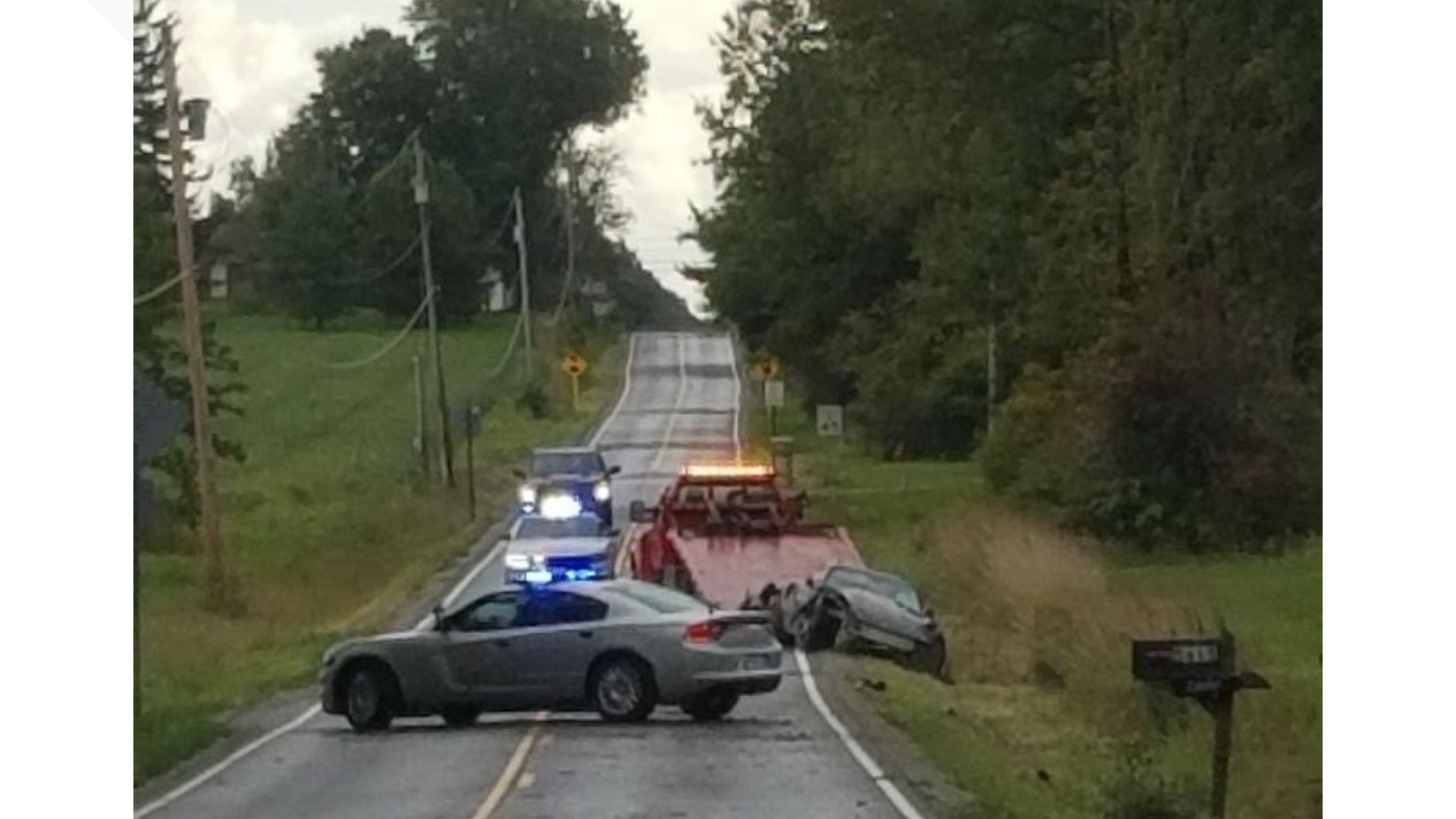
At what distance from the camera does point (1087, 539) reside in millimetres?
9391

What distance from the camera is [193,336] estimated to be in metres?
8.99

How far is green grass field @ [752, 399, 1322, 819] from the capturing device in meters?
8.89

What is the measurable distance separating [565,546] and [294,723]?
0.97 meters

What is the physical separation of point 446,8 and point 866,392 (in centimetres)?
171

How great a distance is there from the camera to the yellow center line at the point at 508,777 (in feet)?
28.6

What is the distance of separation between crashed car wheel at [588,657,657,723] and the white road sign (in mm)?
892

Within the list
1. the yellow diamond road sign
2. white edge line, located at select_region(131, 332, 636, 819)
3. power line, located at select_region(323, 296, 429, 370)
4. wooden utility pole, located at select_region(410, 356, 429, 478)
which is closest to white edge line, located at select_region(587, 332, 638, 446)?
white edge line, located at select_region(131, 332, 636, 819)

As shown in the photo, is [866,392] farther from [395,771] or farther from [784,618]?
[395,771]

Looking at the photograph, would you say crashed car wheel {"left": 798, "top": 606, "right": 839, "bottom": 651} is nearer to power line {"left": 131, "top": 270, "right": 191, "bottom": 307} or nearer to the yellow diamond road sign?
the yellow diamond road sign

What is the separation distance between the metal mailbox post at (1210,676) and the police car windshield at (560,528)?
167 cm

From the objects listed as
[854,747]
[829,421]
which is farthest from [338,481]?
[854,747]

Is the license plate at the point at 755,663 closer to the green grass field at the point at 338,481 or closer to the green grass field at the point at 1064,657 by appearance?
the green grass field at the point at 1064,657

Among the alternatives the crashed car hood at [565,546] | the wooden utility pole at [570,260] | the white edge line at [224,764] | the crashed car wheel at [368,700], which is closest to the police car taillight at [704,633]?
the crashed car hood at [565,546]
